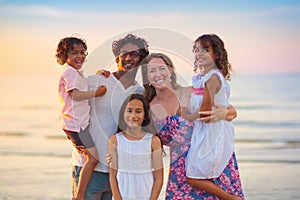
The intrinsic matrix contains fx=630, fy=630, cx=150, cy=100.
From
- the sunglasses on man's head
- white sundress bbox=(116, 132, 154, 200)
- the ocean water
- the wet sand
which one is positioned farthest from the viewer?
the ocean water

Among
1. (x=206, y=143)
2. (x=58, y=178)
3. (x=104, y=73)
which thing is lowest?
(x=58, y=178)

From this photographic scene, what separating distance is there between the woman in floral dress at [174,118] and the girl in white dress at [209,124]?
0.04 meters

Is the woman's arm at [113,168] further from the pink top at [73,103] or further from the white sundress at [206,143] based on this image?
the white sundress at [206,143]

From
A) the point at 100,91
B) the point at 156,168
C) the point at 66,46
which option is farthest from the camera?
the point at 66,46

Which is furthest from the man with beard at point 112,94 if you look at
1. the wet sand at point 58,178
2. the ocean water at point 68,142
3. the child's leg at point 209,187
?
the ocean water at point 68,142

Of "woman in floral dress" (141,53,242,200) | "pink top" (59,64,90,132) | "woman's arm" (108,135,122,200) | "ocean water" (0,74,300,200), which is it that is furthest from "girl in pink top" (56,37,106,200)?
"ocean water" (0,74,300,200)

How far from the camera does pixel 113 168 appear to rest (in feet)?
11.9

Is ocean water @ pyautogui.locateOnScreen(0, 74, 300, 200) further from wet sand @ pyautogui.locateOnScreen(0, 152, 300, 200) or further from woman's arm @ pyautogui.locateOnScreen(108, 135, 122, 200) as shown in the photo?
woman's arm @ pyautogui.locateOnScreen(108, 135, 122, 200)

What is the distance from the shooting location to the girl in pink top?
12.3 ft

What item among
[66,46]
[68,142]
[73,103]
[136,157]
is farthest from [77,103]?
[68,142]

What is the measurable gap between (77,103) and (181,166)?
72 cm

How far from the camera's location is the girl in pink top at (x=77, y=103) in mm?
3752

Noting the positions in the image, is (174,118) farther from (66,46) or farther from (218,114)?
(66,46)

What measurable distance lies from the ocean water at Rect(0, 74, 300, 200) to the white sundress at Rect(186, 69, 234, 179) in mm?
2786
